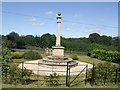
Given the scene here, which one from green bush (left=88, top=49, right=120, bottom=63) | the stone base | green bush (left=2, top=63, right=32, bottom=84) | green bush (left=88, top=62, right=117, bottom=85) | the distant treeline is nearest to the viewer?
green bush (left=2, top=63, right=32, bottom=84)

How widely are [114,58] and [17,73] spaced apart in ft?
54.9

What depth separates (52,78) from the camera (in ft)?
31.8

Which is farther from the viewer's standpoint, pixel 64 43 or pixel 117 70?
pixel 64 43

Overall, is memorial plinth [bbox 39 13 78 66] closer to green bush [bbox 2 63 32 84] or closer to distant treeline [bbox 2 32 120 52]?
green bush [bbox 2 63 32 84]

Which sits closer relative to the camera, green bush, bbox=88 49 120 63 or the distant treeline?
green bush, bbox=88 49 120 63

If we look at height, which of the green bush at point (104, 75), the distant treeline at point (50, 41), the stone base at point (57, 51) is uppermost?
the distant treeline at point (50, 41)

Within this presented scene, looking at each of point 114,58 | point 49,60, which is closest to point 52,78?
point 49,60

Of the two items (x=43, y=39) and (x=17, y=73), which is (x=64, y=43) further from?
(x=17, y=73)

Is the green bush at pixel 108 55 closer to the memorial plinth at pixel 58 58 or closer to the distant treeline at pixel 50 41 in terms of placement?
the distant treeline at pixel 50 41

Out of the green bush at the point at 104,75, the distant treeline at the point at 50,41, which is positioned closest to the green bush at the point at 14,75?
the green bush at the point at 104,75

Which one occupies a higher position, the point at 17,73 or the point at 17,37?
the point at 17,37

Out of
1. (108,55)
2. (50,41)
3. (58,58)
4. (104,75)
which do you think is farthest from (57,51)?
(50,41)

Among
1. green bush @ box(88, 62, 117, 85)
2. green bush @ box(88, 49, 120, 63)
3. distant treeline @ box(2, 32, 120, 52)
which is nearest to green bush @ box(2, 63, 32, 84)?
green bush @ box(88, 62, 117, 85)

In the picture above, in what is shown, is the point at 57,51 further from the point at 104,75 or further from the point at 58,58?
the point at 104,75
